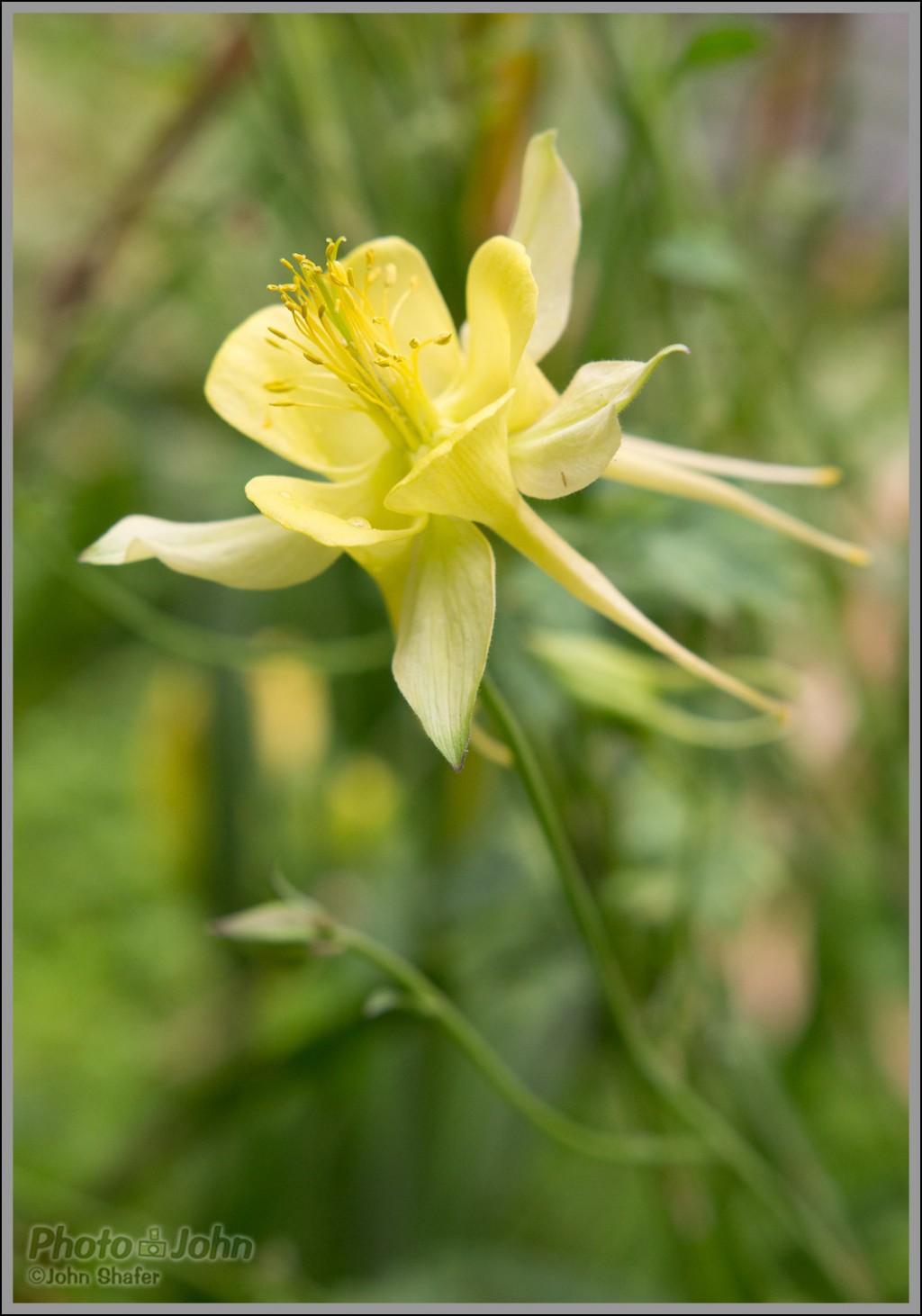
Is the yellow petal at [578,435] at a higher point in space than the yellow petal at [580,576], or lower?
Answer: higher

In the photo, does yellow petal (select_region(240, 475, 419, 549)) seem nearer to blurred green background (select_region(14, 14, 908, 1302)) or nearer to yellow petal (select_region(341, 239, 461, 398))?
yellow petal (select_region(341, 239, 461, 398))

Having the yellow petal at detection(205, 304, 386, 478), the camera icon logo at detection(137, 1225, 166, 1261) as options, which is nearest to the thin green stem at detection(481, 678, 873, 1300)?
the yellow petal at detection(205, 304, 386, 478)

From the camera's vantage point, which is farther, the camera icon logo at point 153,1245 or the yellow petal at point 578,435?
the camera icon logo at point 153,1245

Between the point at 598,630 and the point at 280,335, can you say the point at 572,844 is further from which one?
the point at 280,335

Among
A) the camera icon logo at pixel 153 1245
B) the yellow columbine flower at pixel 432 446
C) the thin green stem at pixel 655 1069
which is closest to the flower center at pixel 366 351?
the yellow columbine flower at pixel 432 446

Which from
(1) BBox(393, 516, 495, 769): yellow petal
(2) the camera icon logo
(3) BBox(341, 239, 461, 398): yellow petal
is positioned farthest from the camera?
(2) the camera icon logo

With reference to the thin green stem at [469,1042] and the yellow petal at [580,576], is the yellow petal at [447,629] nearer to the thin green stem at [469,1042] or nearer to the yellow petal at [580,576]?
the yellow petal at [580,576]
